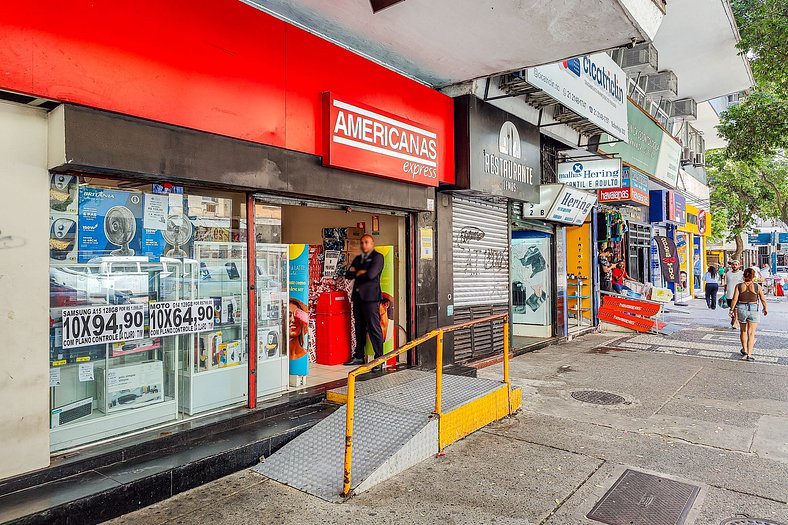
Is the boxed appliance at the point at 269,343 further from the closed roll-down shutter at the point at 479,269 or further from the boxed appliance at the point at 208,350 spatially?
the closed roll-down shutter at the point at 479,269

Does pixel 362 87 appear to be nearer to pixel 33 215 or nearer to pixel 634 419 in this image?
pixel 33 215

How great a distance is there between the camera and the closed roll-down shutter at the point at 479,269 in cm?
808

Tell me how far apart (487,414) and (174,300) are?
3.37 metres

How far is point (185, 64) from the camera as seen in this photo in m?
4.21

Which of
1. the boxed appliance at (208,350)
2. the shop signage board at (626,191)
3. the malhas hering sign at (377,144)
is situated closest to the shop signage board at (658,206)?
the shop signage board at (626,191)

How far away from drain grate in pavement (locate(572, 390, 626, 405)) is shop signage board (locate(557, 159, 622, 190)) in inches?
205

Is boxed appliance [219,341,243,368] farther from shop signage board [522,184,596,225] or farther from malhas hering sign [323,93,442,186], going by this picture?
shop signage board [522,184,596,225]

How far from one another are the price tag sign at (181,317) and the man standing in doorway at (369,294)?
2.50 m

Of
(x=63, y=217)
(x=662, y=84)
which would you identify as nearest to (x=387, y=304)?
(x=63, y=217)

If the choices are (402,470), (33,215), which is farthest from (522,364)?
(33,215)

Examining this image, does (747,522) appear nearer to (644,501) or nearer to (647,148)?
(644,501)

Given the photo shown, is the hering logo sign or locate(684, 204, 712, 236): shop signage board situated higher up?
the hering logo sign

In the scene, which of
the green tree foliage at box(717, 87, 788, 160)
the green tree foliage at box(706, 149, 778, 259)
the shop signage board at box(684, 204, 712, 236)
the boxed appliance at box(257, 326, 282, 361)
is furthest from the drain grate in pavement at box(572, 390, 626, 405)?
the green tree foliage at box(706, 149, 778, 259)

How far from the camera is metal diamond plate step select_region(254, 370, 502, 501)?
4004 mm
